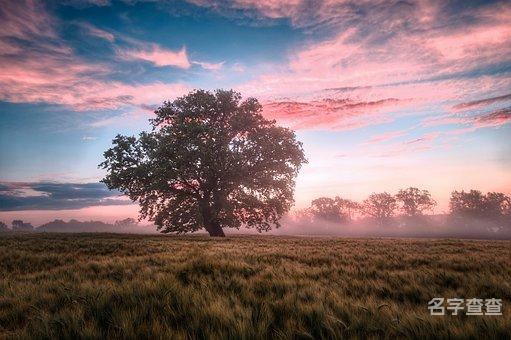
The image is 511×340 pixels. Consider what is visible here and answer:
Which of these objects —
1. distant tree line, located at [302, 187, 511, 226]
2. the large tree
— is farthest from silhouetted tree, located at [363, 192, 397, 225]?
the large tree

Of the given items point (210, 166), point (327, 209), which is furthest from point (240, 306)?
point (327, 209)

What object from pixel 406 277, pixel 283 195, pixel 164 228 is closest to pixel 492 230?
pixel 283 195

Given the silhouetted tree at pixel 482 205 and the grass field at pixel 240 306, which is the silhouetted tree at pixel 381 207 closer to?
the silhouetted tree at pixel 482 205

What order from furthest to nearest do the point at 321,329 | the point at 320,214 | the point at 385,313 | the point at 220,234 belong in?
the point at 320,214 < the point at 220,234 < the point at 385,313 < the point at 321,329

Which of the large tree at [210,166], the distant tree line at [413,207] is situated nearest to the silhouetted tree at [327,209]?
the distant tree line at [413,207]

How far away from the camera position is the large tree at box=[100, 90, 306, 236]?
90.5ft

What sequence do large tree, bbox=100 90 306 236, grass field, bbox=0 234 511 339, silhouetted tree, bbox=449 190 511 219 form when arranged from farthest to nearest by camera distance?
silhouetted tree, bbox=449 190 511 219 < large tree, bbox=100 90 306 236 < grass field, bbox=0 234 511 339

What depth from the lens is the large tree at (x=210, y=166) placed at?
27.6 meters

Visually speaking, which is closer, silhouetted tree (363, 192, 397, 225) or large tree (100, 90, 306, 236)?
large tree (100, 90, 306, 236)

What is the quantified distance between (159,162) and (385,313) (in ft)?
85.0

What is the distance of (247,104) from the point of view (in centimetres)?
3219

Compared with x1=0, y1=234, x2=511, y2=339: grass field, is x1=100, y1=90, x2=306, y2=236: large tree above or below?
above

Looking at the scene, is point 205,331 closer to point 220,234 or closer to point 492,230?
point 220,234

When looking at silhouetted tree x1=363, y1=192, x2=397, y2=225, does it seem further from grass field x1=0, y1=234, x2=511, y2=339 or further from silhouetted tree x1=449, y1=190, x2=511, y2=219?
grass field x1=0, y1=234, x2=511, y2=339
